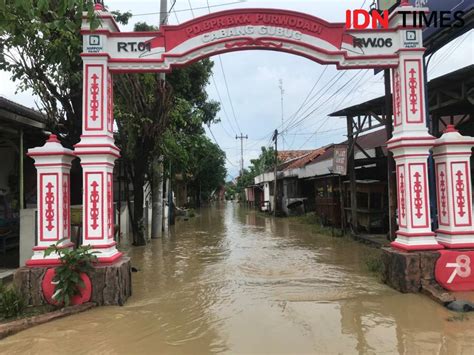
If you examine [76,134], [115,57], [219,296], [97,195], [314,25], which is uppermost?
[314,25]

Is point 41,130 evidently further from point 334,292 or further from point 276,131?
point 276,131

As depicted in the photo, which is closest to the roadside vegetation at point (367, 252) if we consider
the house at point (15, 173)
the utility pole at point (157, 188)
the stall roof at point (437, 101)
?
the stall roof at point (437, 101)

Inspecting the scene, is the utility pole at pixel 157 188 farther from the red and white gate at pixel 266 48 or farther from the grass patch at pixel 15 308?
the grass patch at pixel 15 308

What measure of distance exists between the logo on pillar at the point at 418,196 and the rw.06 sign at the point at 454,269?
642 mm

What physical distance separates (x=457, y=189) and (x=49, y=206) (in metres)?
5.94

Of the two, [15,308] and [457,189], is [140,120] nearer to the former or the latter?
[15,308]

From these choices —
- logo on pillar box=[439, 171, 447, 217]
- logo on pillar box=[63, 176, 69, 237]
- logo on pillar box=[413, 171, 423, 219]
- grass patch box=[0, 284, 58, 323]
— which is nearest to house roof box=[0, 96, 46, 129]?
logo on pillar box=[63, 176, 69, 237]

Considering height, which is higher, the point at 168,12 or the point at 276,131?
the point at 168,12

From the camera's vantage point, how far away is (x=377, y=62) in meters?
6.27

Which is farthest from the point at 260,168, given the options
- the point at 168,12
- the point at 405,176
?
the point at 405,176

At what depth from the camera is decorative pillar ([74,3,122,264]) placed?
18.8 ft

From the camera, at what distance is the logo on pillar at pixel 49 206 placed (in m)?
5.59

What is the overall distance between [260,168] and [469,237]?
4353 centimetres

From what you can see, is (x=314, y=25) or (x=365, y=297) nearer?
(x=365, y=297)
